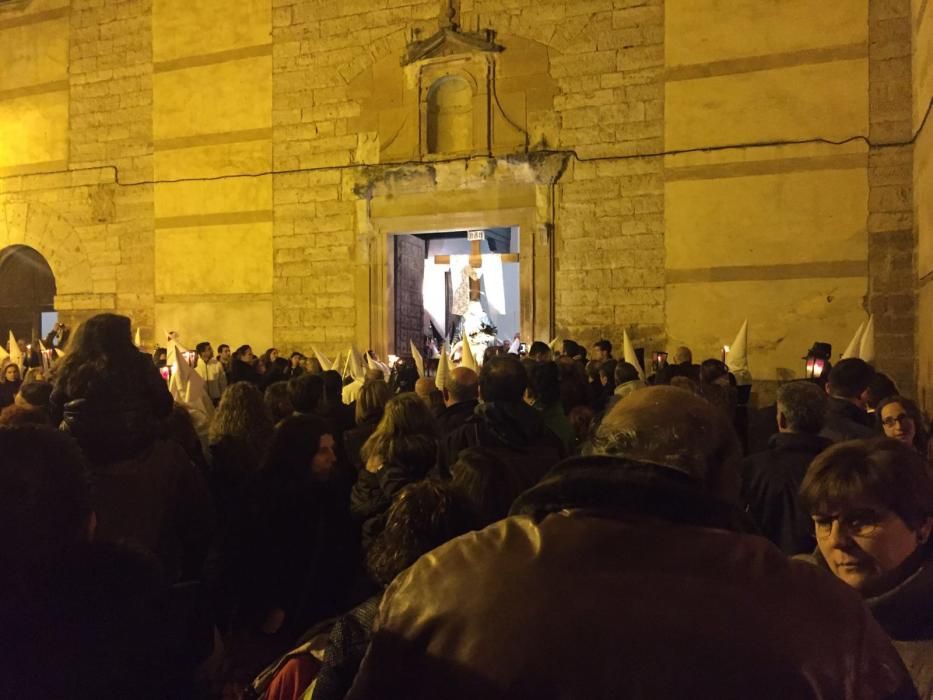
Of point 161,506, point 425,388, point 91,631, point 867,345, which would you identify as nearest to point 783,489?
point 161,506

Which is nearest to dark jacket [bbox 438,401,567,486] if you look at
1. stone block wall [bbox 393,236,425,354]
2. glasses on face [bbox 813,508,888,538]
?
glasses on face [bbox 813,508,888,538]

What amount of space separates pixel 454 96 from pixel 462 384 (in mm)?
8278

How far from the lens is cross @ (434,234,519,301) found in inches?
470

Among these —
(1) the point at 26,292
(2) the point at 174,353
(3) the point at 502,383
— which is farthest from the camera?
(1) the point at 26,292

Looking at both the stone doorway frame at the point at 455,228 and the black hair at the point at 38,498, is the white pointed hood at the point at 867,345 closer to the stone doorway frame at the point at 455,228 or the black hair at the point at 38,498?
the stone doorway frame at the point at 455,228

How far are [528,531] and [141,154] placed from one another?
45.8 ft

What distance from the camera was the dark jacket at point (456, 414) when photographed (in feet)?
13.9

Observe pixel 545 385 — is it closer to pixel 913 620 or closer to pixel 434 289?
pixel 913 620

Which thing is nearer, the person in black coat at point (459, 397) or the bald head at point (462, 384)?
the person in black coat at point (459, 397)

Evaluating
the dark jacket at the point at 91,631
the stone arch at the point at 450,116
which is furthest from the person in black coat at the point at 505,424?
the stone arch at the point at 450,116

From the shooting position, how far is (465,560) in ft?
3.96

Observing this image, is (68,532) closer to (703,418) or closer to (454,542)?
(454,542)

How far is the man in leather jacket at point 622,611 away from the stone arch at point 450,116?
10741 mm

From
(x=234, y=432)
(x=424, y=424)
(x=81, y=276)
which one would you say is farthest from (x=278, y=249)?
(x=424, y=424)
